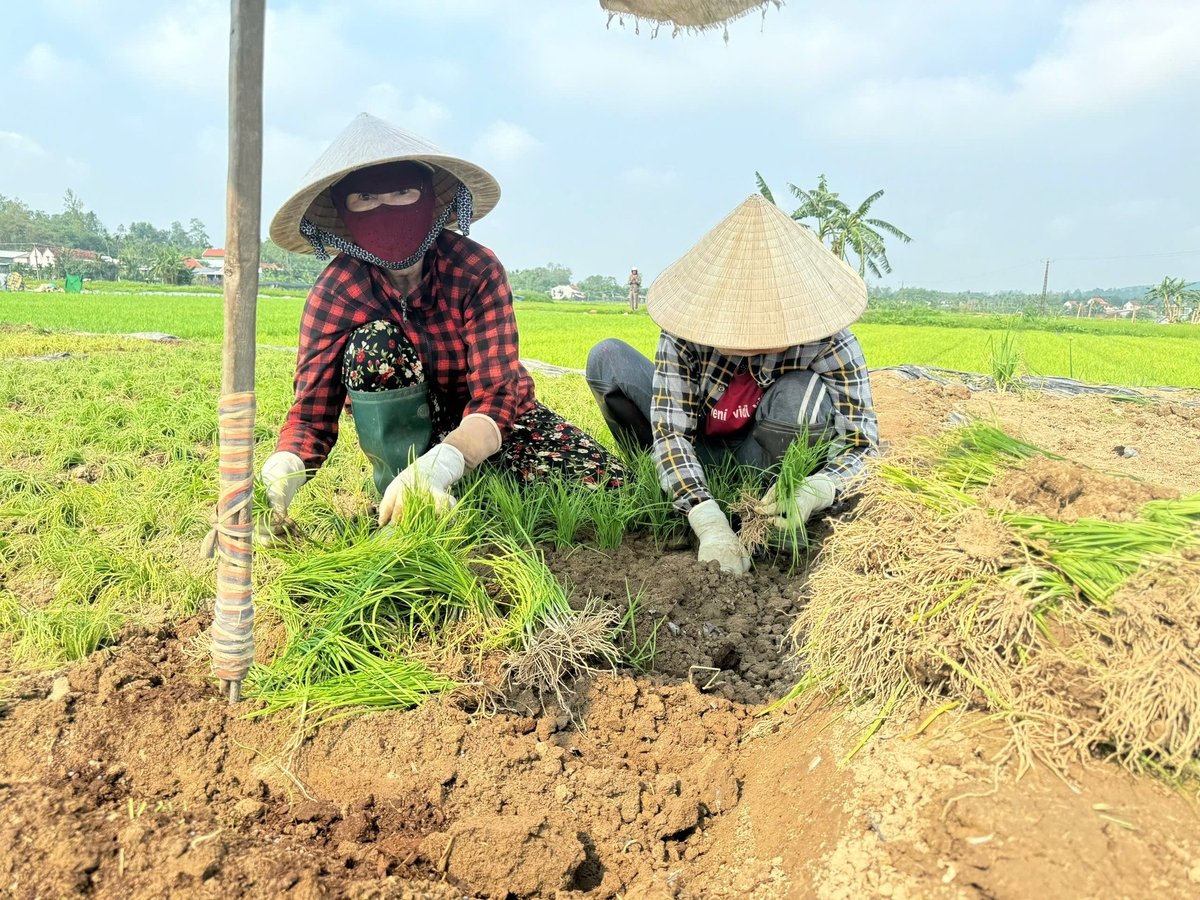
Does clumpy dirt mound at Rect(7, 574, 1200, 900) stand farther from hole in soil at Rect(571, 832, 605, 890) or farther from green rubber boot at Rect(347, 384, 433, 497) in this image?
green rubber boot at Rect(347, 384, 433, 497)

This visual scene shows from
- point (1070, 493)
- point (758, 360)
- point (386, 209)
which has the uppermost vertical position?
point (386, 209)

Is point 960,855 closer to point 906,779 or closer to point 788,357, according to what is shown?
point 906,779

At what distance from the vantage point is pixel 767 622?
7.37 feet

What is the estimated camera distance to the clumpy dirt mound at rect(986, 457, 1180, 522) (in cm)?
140

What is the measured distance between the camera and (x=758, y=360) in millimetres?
2867

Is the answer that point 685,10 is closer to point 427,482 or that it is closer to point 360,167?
point 360,167

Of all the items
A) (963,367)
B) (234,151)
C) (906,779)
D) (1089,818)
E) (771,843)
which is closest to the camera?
(1089,818)

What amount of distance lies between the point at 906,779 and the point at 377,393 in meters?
1.96

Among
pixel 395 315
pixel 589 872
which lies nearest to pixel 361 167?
pixel 395 315

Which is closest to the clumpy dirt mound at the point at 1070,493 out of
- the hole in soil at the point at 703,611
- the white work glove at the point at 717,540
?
the hole in soil at the point at 703,611

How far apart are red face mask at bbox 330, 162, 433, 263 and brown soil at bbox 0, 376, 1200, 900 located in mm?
1321

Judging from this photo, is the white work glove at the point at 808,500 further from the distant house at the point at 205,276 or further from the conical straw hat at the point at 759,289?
the distant house at the point at 205,276

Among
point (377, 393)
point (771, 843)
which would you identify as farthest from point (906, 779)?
point (377, 393)

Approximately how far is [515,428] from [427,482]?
3.27 feet
